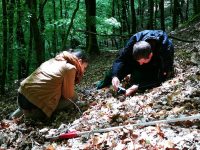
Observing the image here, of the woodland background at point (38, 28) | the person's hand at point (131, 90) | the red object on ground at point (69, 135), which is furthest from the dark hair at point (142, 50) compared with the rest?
the woodland background at point (38, 28)

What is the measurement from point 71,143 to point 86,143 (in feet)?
0.86

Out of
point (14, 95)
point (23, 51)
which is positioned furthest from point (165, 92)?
point (23, 51)

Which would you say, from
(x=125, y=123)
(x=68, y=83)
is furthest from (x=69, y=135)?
(x=68, y=83)

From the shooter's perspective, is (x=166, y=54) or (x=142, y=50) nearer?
(x=142, y=50)

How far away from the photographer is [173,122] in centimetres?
467

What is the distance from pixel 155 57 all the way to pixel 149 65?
8.1 inches

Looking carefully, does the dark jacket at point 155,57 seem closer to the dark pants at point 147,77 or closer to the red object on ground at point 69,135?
the dark pants at point 147,77

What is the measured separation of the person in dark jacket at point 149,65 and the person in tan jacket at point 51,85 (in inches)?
39.1

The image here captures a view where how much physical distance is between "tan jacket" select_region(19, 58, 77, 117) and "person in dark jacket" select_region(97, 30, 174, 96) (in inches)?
42.5

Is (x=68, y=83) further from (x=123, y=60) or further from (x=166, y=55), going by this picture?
(x=166, y=55)

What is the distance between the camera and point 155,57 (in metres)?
6.98

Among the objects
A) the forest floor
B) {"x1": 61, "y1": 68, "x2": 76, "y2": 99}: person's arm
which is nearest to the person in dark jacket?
the forest floor

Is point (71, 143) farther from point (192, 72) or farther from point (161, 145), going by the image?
point (192, 72)

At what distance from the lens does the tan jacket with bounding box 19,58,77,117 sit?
20.7 ft
